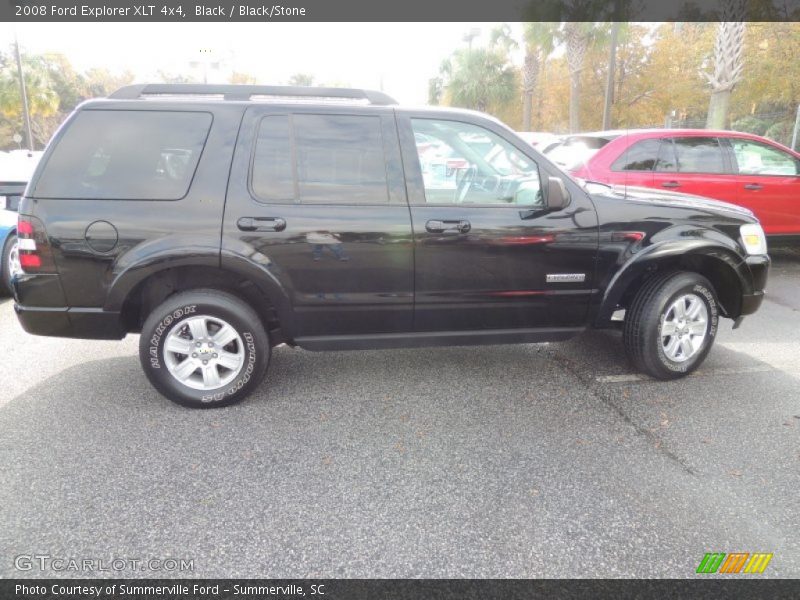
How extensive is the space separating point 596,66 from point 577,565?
28169 mm

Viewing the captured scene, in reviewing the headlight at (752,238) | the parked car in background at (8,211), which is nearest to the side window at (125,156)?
the parked car in background at (8,211)

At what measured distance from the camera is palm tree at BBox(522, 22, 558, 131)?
78.6 ft

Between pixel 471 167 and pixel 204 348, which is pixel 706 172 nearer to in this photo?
pixel 471 167

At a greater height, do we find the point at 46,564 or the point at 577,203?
the point at 577,203

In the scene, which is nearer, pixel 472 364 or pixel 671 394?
pixel 671 394

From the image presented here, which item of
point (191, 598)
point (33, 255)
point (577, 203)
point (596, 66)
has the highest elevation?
point (596, 66)

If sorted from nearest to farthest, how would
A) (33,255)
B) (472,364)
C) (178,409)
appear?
(33,255)
(178,409)
(472,364)

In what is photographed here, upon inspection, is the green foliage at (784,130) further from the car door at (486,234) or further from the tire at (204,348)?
the tire at (204,348)

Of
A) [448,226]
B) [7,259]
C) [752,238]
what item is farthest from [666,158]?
[7,259]

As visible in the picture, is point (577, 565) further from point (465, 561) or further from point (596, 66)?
point (596, 66)

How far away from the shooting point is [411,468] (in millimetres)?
2898

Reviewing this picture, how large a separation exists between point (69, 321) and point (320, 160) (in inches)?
70.8

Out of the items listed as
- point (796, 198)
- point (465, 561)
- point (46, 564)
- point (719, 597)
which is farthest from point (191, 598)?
point (796, 198)

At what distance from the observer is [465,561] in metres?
2.23
